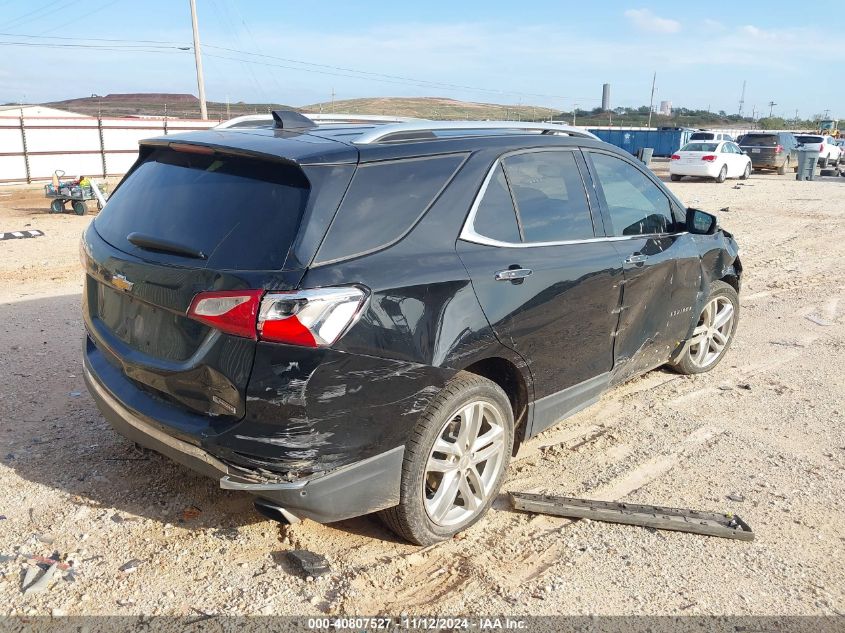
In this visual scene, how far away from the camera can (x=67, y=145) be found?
24172 millimetres

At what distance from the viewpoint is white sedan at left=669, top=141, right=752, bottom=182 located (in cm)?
2406

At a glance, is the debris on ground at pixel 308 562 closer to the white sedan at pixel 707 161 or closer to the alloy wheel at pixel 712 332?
the alloy wheel at pixel 712 332

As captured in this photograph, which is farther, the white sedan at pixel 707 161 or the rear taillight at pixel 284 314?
the white sedan at pixel 707 161

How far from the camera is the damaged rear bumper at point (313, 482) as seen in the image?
266 centimetres

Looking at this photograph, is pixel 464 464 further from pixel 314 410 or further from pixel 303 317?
pixel 303 317

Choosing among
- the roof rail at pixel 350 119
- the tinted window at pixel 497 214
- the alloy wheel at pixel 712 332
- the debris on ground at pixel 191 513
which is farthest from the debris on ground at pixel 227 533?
the alloy wheel at pixel 712 332

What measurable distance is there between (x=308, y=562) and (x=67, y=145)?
25488 mm

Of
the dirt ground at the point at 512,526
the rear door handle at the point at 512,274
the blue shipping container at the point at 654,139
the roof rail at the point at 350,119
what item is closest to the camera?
the dirt ground at the point at 512,526

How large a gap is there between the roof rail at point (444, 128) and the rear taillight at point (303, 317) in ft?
2.60

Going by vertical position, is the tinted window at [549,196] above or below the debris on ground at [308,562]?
above

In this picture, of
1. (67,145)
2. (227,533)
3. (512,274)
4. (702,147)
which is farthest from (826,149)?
(227,533)

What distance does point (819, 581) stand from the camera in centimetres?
301

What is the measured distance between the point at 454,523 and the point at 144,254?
1.87 metres

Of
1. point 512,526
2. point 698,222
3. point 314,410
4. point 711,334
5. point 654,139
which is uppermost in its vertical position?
point 654,139
